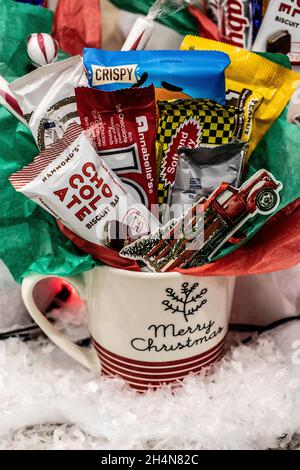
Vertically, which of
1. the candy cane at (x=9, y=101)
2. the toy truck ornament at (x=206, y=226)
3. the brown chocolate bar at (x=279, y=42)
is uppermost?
the brown chocolate bar at (x=279, y=42)

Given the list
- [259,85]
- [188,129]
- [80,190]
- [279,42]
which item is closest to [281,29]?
[279,42]

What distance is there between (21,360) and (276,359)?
321mm

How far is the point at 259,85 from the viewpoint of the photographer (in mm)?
640

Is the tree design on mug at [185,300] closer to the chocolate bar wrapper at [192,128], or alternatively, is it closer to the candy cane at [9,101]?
the chocolate bar wrapper at [192,128]

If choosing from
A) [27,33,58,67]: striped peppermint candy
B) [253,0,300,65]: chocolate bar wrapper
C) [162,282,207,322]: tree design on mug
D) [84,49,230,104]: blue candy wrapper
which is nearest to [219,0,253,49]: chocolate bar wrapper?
[253,0,300,65]: chocolate bar wrapper

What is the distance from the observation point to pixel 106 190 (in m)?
0.57

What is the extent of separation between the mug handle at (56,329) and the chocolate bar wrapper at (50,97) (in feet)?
0.50

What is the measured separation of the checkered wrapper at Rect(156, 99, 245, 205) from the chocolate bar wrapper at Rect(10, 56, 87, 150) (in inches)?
3.9

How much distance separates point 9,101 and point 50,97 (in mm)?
50

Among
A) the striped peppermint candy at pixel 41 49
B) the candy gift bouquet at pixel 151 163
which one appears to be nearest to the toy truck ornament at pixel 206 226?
the candy gift bouquet at pixel 151 163

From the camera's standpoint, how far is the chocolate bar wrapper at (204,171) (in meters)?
0.58

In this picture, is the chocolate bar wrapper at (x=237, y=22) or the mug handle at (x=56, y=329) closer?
the mug handle at (x=56, y=329)

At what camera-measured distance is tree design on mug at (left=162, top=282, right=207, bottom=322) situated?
1.92ft

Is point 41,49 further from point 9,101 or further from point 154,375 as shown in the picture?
point 154,375
